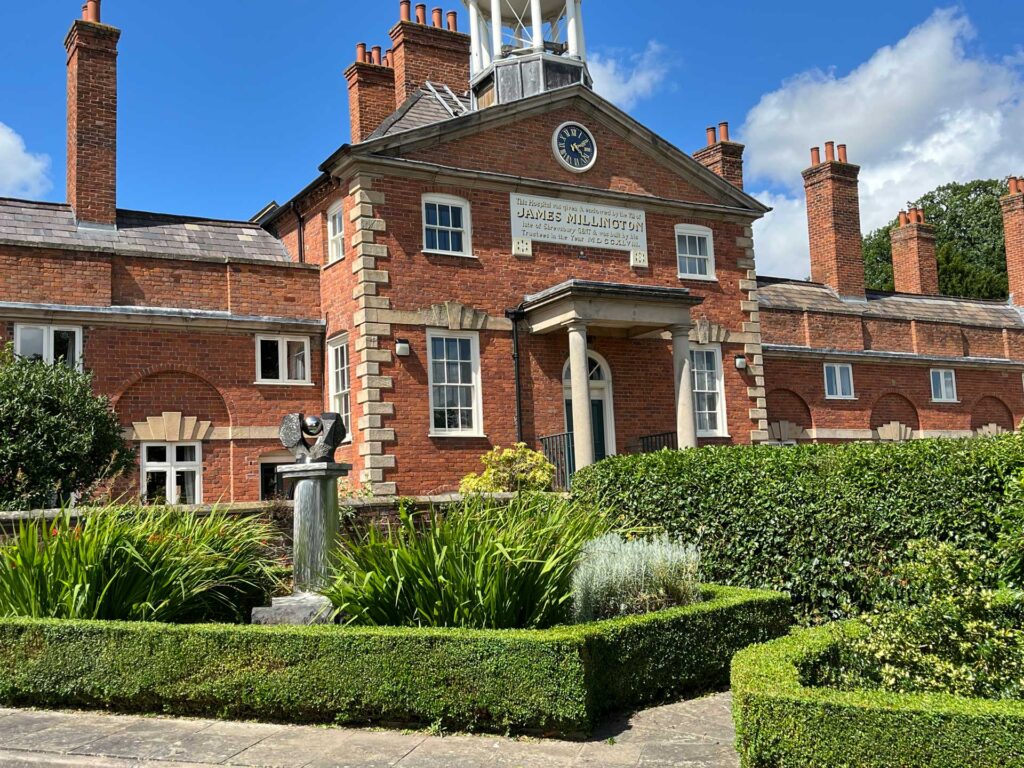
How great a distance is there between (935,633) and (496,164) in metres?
15.7

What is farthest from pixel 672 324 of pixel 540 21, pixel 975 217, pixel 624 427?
pixel 975 217

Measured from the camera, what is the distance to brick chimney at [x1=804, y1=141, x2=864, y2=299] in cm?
3028

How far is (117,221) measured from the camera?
20.9 m

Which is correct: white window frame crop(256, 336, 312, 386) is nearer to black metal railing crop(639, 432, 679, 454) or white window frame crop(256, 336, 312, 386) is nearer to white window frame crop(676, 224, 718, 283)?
black metal railing crop(639, 432, 679, 454)

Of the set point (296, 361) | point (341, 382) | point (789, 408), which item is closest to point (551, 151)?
point (341, 382)

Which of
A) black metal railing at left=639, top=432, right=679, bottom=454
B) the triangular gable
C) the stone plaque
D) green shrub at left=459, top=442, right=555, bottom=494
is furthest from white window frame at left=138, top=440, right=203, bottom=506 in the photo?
black metal railing at left=639, top=432, right=679, bottom=454

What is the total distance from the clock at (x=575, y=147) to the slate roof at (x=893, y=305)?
7795 millimetres

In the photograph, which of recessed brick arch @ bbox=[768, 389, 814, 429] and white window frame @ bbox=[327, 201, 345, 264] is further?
recessed brick arch @ bbox=[768, 389, 814, 429]

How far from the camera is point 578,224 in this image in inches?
839

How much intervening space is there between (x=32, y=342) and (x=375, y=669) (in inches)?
534

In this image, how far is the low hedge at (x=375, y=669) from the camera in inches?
281

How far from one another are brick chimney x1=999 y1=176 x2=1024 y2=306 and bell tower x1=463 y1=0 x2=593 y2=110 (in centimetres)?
1985

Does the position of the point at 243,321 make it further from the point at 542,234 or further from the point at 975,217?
the point at 975,217

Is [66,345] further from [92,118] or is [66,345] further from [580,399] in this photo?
[580,399]
